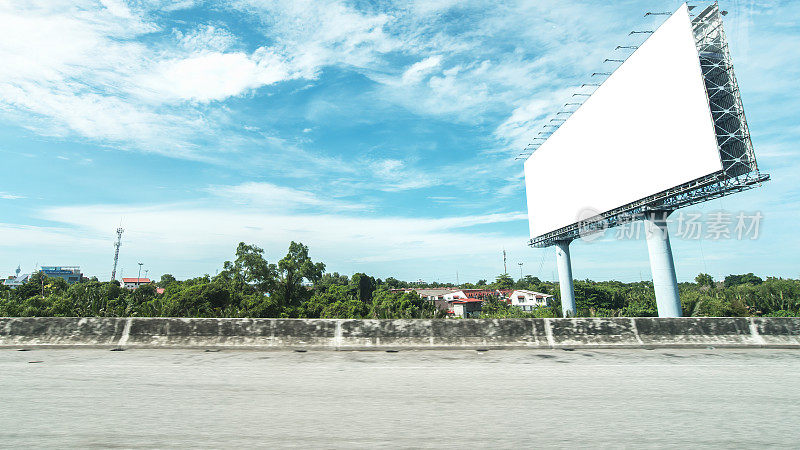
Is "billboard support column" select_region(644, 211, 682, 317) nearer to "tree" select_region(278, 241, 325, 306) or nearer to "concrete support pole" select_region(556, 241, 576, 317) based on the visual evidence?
"concrete support pole" select_region(556, 241, 576, 317)

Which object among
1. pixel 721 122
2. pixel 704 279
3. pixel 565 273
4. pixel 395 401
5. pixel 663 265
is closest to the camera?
pixel 395 401

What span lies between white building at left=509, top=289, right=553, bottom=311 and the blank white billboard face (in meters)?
61.3

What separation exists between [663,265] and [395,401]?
26490mm

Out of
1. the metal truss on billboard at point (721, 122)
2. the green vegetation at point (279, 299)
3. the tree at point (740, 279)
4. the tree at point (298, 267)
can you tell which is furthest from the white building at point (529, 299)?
the tree at point (740, 279)

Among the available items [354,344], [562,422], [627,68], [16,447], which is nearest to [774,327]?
[562,422]

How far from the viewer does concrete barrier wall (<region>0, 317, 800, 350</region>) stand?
25.1ft

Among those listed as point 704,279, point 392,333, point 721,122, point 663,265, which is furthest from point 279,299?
point 704,279

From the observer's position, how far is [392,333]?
26.1 feet

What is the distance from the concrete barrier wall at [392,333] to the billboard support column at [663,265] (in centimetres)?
1772

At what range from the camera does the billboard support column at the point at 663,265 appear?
2342 centimetres

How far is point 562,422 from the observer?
3.61 metres

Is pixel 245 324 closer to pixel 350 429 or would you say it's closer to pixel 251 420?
pixel 251 420

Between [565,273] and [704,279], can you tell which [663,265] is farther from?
[704,279]

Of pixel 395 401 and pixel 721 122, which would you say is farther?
pixel 721 122
